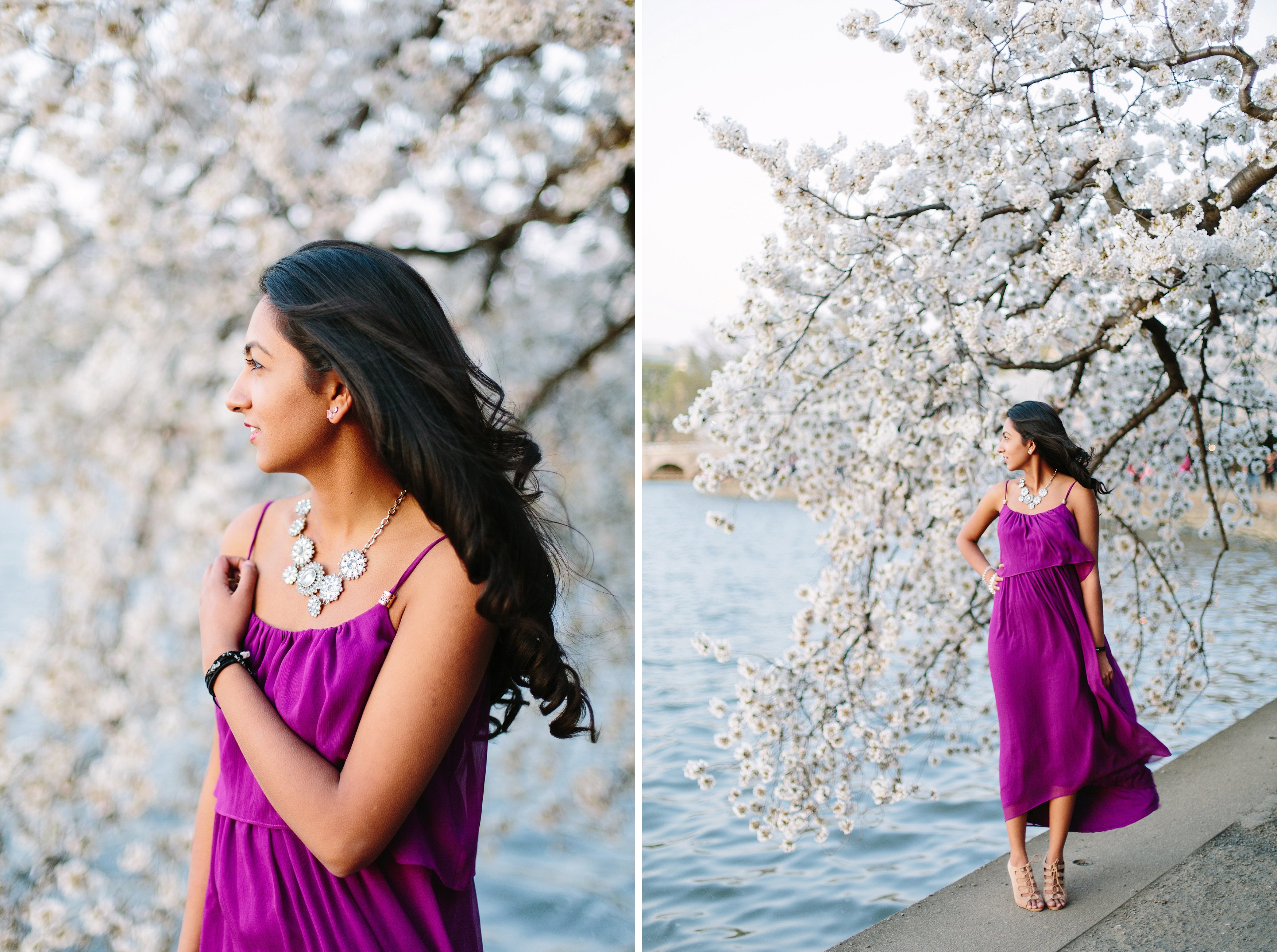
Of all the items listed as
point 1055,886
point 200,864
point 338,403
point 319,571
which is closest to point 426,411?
point 338,403

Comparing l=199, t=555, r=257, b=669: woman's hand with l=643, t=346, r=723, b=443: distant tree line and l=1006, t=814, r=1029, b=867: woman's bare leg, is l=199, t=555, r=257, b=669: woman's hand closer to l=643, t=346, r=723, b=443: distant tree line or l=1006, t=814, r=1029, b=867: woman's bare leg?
l=1006, t=814, r=1029, b=867: woman's bare leg

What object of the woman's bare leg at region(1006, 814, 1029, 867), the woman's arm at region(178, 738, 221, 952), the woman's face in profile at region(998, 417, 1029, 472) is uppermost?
the woman's face in profile at region(998, 417, 1029, 472)

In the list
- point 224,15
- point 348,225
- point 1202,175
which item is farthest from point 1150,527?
point 224,15

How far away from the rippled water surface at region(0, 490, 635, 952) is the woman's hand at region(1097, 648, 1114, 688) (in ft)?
4.82

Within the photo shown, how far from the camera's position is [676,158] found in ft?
12.5

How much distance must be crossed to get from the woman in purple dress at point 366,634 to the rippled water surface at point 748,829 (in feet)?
6.72

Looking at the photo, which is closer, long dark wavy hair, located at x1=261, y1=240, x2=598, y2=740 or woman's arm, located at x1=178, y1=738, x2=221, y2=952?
long dark wavy hair, located at x1=261, y1=240, x2=598, y2=740

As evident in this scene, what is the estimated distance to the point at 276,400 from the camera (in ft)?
3.41

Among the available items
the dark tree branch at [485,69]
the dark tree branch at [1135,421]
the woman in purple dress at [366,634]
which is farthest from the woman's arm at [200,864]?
the dark tree branch at [1135,421]

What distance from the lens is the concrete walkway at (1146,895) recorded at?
2.06 metres

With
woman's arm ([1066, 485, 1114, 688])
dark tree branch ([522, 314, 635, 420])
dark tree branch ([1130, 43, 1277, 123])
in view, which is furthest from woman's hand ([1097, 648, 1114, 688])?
dark tree branch ([522, 314, 635, 420])

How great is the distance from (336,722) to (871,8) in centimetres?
261

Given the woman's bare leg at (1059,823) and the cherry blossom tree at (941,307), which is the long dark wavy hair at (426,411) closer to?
the woman's bare leg at (1059,823)

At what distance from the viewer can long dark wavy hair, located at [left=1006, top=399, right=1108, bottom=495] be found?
7.77 feet
